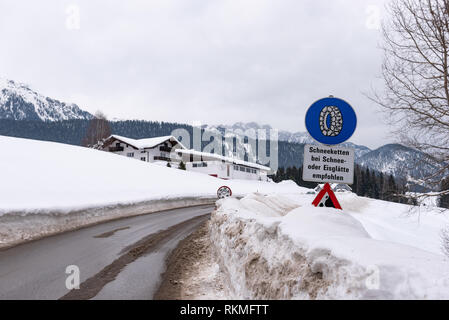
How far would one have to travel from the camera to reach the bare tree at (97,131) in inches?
2840

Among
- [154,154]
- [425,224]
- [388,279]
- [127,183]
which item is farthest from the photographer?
[154,154]

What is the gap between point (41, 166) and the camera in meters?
20.0

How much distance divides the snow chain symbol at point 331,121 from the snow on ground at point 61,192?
971 centimetres

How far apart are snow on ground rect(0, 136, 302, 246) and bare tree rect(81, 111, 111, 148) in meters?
40.7

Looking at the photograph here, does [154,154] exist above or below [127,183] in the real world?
above

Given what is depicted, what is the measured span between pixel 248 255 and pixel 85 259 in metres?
4.69

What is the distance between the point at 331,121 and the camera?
5.16m

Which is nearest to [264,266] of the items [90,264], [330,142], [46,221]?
[330,142]

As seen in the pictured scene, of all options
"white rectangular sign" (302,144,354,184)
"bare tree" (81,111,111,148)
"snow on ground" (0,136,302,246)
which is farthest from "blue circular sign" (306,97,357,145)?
"bare tree" (81,111,111,148)

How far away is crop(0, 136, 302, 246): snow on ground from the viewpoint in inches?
419

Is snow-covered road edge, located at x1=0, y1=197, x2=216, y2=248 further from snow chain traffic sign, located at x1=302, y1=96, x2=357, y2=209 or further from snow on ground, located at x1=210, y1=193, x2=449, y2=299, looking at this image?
snow chain traffic sign, located at x1=302, y1=96, x2=357, y2=209
